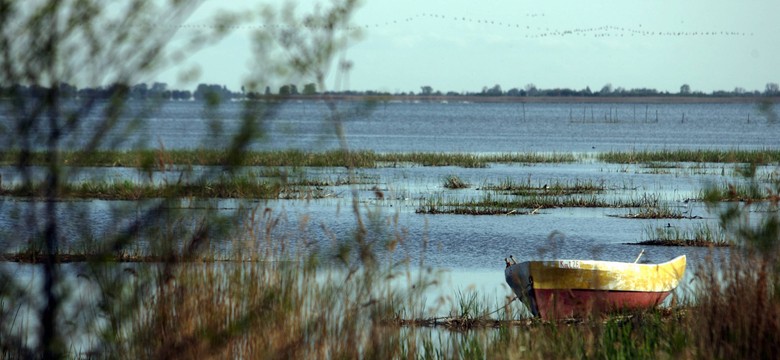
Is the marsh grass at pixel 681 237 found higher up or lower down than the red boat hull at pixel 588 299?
lower down

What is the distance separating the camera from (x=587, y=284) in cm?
1276

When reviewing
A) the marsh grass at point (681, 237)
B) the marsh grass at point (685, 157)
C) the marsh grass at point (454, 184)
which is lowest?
the marsh grass at point (685, 157)

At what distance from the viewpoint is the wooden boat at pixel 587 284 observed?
1252cm

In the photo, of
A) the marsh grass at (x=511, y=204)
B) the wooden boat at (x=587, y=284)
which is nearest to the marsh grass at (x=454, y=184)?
the marsh grass at (x=511, y=204)

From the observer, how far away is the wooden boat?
1252cm

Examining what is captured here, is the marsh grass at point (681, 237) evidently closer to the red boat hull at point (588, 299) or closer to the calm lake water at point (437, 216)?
the calm lake water at point (437, 216)

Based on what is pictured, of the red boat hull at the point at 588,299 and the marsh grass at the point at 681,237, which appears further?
the marsh grass at the point at 681,237

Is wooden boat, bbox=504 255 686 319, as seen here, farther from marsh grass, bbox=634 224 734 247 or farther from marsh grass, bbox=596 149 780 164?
marsh grass, bbox=596 149 780 164

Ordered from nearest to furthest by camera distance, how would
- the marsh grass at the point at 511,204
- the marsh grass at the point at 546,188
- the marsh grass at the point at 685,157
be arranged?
1. the marsh grass at the point at 511,204
2. the marsh grass at the point at 546,188
3. the marsh grass at the point at 685,157

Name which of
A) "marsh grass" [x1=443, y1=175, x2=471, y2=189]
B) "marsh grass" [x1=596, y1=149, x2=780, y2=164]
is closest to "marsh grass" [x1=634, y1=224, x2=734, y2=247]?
"marsh grass" [x1=443, y1=175, x2=471, y2=189]

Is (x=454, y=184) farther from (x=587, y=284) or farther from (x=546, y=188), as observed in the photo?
(x=587, y=284)

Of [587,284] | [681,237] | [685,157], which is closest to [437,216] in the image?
[681,237]

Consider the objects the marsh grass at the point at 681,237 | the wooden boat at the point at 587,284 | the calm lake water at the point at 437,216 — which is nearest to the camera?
the calm lake water at the point at 437,216

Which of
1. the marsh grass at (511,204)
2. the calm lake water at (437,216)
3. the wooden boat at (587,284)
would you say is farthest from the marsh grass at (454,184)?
the wooden boat at (587,284)
